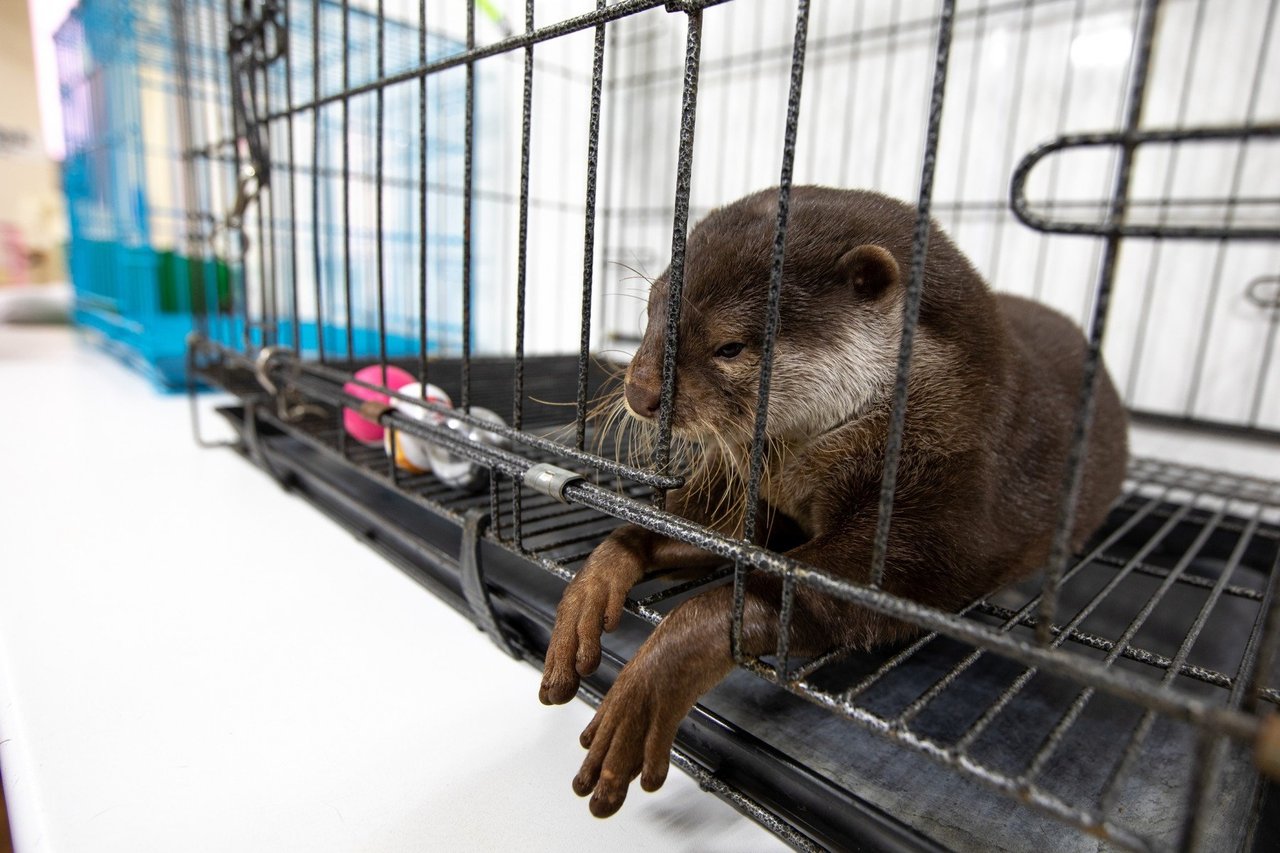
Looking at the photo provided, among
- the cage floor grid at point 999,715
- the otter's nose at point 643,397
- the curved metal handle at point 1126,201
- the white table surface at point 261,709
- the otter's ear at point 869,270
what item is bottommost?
the white table surface at point 261,709

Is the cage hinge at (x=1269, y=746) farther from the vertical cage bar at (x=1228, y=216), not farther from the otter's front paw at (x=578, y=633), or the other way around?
the vertical cage bar at (x=1228, y=216)

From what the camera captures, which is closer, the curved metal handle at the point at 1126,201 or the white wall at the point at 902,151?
the curved metal handle at the point at 1126,201

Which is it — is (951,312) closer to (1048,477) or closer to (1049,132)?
(1048,477)

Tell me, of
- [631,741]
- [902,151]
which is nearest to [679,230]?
[631,741]

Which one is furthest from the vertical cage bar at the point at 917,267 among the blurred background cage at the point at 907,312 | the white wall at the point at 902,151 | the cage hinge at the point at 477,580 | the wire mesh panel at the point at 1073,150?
the wire mesh panel at the point at 1073,150

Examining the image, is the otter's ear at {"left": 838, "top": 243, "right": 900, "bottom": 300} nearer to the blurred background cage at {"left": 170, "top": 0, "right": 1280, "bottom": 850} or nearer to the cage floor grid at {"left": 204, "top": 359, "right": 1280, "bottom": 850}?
the blurred background cage at {"left": 170, "top": 0, "right": 1280, "bottom": 850}

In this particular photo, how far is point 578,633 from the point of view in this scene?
0.61 metres

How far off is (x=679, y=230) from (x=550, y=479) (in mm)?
264

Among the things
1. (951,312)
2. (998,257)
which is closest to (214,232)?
(951,312)

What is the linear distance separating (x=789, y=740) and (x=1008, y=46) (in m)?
2.53

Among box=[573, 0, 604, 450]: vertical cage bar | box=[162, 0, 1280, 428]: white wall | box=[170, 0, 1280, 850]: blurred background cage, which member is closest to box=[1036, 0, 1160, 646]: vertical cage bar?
box=[170, 0, 1280, 850]: blurred background cage

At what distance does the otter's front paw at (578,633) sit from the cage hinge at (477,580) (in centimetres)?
21

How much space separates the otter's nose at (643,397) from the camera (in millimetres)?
650

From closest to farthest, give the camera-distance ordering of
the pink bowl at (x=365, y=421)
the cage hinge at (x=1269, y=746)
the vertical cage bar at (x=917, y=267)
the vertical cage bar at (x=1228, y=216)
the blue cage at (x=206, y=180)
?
1. the cage hinge at (x=1269, y=746)
2. the vertical cage bar at (x=917, y=267)
3. the pink bowl at (x=365, y=421)
4. the vertical cage bar at (x=1228, y=216)
5. the blue cage at (x=206, y=180)
